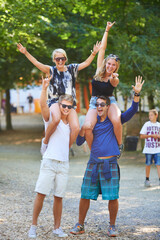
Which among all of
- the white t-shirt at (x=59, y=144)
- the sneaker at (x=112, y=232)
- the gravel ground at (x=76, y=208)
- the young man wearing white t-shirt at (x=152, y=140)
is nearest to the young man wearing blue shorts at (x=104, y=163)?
the sneaker at (x=112, y=232)

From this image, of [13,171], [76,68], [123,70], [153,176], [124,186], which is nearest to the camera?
[76,68]

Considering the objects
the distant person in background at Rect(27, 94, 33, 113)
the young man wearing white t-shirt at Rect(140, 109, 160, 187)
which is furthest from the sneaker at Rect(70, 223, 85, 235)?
the distant person in background at Rect(27, 94, 33, 113)

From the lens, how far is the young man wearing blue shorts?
491cm

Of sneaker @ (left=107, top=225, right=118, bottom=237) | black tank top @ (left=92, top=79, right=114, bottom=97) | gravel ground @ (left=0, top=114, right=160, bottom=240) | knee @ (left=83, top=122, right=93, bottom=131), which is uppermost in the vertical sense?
black tank top @ (left=92, top=79, right=114, bottom=97)

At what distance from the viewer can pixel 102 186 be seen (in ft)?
16.2

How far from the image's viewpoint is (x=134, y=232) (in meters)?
5.42

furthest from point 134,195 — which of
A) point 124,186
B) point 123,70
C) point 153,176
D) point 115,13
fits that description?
point 115,13

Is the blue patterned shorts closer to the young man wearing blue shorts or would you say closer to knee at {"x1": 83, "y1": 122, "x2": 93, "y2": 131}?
the young man wearing blue shorts

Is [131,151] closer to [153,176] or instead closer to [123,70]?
[123,70]

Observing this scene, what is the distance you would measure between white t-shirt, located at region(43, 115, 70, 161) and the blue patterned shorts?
0.43 m

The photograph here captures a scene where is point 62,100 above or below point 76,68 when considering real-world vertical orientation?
below

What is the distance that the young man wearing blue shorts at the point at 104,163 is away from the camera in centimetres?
491

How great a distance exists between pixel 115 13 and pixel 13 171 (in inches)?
282

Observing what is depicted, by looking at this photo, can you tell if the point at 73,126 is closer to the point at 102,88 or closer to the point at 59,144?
the point at 59,144
